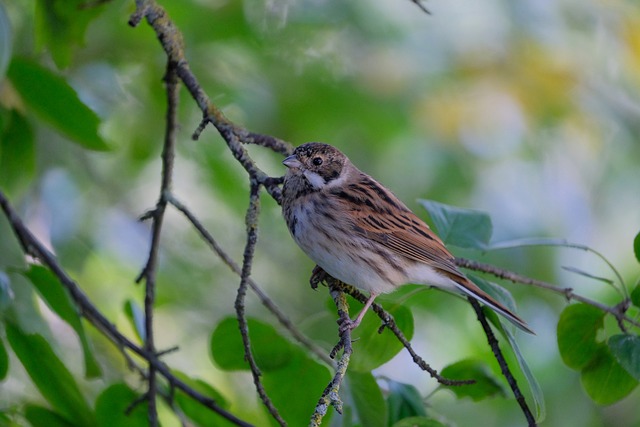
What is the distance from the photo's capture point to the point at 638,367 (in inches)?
92.0

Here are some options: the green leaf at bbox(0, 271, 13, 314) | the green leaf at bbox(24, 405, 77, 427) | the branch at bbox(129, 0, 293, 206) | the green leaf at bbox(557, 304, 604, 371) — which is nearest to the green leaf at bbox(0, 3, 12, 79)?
the branch at bbox(129, 0, 293, 206)

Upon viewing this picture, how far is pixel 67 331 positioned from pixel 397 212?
2.25 m

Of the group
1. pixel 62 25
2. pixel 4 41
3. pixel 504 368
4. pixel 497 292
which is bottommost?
pixel 504 368

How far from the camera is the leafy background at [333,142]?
414 centimetres

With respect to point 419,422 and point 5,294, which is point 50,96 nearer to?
point 5,294

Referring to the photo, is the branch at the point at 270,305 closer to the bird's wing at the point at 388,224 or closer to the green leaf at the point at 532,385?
the bird's wing at the point at 388,224

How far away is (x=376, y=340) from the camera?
2586 millimetres

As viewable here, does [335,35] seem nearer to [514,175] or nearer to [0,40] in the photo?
[514,175]

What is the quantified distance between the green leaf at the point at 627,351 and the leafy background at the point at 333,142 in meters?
1.05

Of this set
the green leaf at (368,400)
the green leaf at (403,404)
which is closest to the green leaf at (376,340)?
the green leaf at (368,400)

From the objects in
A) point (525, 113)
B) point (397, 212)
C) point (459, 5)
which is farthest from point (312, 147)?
point (525, 113)

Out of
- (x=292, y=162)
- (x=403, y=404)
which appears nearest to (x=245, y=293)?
(x=403, y=404)

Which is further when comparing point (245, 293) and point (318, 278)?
point (318, 278)

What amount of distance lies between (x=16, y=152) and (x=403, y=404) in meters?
1.63
